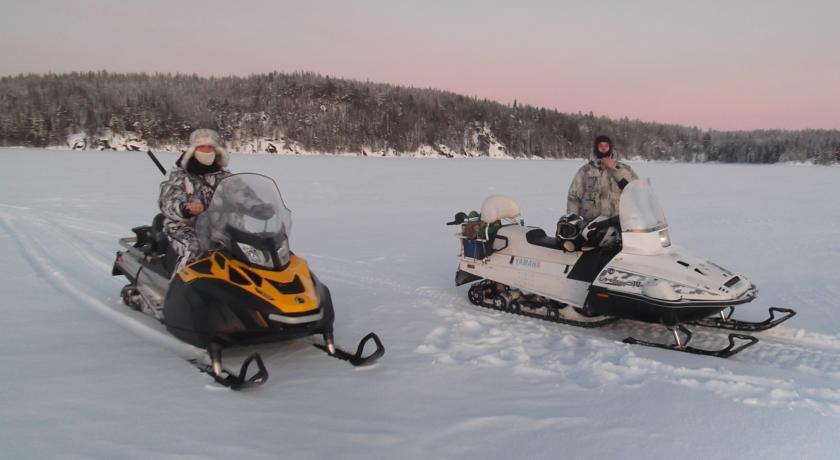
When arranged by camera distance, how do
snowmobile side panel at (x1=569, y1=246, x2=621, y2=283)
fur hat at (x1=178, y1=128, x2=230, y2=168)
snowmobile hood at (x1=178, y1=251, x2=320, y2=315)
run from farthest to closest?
1. snowmobile side panel at (x1=569, y1=246, x2=621, y2=283)
2. fur hat at (x1=178, y1=128, x2=230, y2=168)
3. snowmobile hood at (x1=178, y1=251, x2=320, y2=315)

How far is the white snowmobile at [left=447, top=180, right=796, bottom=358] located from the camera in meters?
4.18

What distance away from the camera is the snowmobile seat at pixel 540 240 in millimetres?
5195

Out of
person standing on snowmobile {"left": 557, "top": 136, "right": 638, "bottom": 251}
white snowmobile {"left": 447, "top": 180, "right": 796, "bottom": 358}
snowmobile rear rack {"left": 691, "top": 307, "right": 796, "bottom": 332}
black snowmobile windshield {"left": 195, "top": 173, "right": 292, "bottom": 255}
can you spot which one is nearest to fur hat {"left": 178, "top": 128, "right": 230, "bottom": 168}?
black snowmobile windshield {"left": 195, "top": 173, "right": 292, "bottom": 255}

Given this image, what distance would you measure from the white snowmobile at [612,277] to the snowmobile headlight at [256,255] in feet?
8.36

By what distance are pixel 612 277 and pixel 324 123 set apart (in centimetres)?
8755

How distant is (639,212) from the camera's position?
454 centimetres

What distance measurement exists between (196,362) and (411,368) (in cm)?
149

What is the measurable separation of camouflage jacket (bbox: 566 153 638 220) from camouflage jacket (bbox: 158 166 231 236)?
342cm

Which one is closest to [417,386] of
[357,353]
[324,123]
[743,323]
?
[357,353]

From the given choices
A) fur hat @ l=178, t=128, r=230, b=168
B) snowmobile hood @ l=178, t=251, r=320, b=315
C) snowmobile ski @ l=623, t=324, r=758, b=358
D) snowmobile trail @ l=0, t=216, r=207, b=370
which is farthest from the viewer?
fur hat @ l=178, t=128, r=230, b=168

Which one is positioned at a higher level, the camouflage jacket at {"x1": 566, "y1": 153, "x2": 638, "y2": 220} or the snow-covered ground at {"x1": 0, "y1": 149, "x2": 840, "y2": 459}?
the camouflage jacket at {"x1": 566, "y1": 153, "x2": 638, "y2": 220}

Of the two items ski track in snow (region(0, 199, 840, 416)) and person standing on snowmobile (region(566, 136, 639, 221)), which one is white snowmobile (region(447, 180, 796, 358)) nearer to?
ski track in snow (region(0, 199, 840, 416))

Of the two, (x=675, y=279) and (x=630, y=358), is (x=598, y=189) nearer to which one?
(x=675, y=279)

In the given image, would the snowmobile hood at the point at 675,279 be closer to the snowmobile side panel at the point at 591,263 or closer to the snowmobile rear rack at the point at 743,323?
the snowmobile side panel at the point at 591,263
